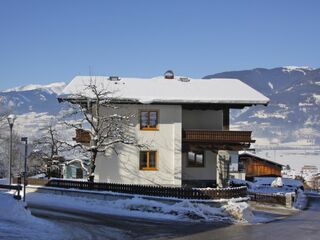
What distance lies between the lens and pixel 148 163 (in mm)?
39750

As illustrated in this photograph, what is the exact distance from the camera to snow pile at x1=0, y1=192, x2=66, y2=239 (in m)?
19.8

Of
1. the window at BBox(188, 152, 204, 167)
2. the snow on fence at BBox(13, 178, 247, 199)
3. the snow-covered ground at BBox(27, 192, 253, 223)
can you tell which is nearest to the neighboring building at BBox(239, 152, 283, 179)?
the window at BBox(188, 152, 204, 167)

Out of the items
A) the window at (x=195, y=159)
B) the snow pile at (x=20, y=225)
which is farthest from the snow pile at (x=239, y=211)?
the window at (x=195, y=159)

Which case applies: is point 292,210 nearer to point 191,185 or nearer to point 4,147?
point 191,185

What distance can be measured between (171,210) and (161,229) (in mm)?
5252

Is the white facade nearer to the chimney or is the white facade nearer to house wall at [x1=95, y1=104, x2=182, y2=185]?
house wall at [x1=95, y1=104, x2=182, y2=185]

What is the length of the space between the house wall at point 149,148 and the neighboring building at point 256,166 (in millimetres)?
50370

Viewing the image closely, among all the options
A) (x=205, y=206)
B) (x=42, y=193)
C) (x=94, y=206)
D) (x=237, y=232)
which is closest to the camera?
(x=237, y=232)

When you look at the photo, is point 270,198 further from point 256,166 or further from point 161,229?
point 256,166

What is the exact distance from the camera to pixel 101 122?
1487 inches

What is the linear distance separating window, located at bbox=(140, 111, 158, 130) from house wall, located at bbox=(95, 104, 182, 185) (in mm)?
308

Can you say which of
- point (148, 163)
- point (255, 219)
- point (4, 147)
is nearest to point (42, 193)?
point (148, 163)

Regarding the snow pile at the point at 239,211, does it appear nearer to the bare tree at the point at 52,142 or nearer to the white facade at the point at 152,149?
the white facade at the point at 152,149

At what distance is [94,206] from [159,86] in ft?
47.4
